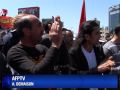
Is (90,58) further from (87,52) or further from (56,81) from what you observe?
(56,81)

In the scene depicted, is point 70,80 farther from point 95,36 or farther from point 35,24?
point 95,36

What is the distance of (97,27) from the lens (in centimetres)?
457

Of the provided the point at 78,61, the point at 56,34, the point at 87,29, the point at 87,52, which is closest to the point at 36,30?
the point at 56,34

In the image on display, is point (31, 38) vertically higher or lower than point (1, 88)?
higher

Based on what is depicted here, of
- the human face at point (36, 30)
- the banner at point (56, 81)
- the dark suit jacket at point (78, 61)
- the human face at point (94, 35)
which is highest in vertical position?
the human face at point (36, 30)

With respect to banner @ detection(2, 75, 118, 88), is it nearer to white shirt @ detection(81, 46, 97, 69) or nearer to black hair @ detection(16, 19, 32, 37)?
black hair @ detection(16, 19, 32, 37)

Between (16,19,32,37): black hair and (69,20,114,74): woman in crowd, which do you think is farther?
(69,20,114,74): woman in crowd

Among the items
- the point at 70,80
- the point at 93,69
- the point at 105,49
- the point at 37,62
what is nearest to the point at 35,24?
the point at 37,62

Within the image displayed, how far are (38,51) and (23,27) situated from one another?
0.23 meters

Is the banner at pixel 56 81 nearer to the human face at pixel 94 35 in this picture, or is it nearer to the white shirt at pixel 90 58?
the white shirt at pixel 90 58

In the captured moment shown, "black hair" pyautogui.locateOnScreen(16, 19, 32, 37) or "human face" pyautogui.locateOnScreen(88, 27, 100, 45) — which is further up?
"black hair" pyautogui.locateOnScreen(16, 19, 32, 37)

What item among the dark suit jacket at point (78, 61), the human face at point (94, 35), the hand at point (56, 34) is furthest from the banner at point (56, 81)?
the human face at point (94, 35)

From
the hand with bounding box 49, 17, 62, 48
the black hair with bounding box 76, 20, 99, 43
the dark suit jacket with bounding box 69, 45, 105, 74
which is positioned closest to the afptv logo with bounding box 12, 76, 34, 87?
the hand with bounding box 49, 17, 62, 48

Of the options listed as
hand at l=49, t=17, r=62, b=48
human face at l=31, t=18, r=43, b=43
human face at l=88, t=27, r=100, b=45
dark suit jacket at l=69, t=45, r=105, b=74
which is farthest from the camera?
human face at l=88, t=27, r=100, b=45
